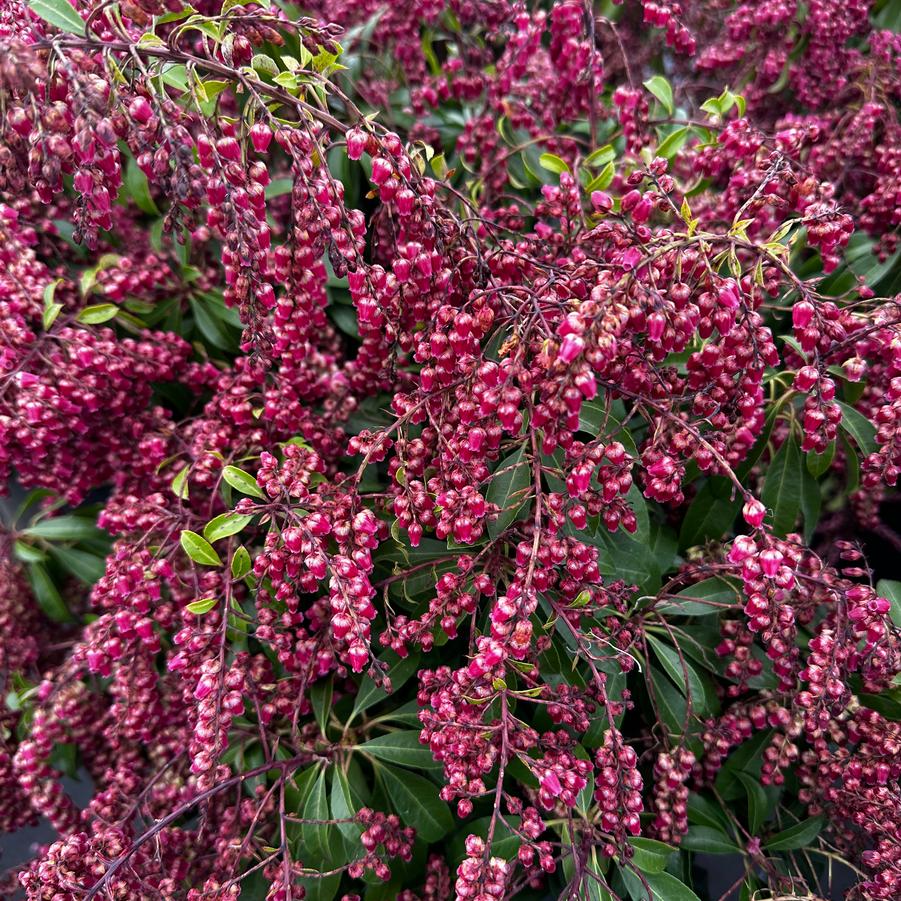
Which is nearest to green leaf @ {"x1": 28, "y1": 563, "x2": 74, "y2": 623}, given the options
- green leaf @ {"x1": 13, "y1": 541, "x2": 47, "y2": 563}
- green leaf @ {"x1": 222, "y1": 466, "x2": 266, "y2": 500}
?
green leaf @ {"x1": 13, "y1": 541, "x2": 47, "y2": 563}

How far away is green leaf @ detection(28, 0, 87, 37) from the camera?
2.94 ft

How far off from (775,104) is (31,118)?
1.64 m

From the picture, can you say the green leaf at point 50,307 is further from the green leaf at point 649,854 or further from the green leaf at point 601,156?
the green leaf at point 649,854

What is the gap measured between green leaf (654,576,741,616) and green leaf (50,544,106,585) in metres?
1.24

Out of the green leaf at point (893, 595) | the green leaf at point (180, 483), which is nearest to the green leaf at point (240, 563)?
the green leaf at point (180, 483)

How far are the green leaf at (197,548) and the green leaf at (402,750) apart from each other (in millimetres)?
412

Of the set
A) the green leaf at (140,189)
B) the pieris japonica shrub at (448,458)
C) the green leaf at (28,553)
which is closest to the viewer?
the pieris japonica shrub at (448,458)

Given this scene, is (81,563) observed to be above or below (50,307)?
Result: below

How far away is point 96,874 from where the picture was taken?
0.92m

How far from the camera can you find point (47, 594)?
164 cm

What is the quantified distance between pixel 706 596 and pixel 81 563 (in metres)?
1.35

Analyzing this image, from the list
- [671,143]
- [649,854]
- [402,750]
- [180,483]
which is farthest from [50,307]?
[649,854]

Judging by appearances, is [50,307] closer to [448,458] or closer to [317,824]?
[448,458]

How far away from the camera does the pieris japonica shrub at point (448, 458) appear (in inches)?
31.7
